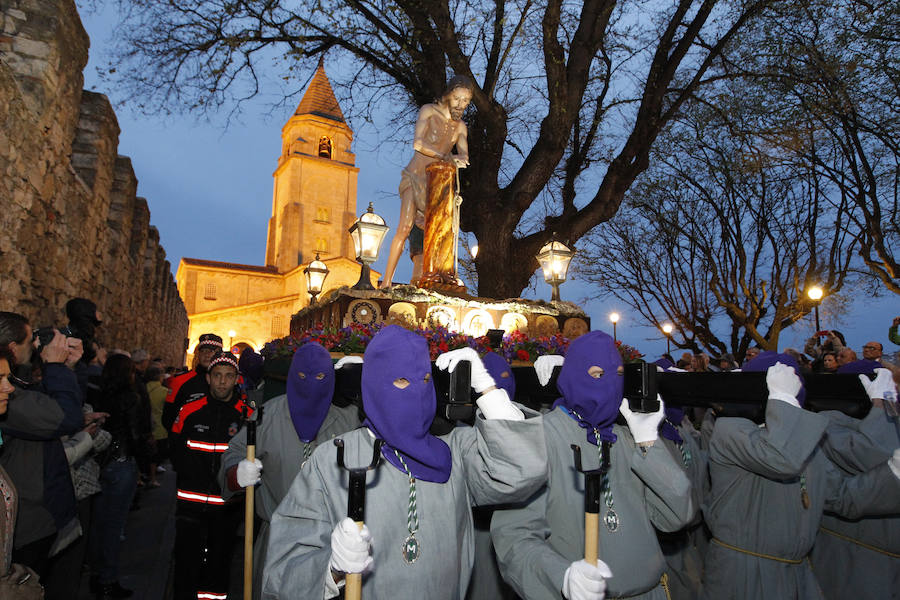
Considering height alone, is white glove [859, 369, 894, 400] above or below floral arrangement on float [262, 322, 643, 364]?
below

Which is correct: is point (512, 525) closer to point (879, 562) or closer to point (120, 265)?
point (879, 562)

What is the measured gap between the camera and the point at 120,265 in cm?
1058

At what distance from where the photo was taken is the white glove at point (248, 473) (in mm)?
3693

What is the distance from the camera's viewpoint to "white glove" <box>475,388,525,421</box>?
2338mm

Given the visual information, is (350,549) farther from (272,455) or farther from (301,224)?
(301,224)

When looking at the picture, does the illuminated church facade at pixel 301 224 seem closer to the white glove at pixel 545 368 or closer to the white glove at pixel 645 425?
the white glove at pixel 545 368

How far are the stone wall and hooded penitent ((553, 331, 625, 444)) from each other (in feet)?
17.9

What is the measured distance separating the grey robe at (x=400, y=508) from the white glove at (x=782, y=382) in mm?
1451

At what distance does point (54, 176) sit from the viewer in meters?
6.69

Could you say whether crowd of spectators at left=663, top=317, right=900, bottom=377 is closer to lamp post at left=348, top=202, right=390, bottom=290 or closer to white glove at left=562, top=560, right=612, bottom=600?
white glove at left=562, top=560, right=612, bottom=600

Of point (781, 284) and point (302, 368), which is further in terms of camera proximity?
point (781, 284)

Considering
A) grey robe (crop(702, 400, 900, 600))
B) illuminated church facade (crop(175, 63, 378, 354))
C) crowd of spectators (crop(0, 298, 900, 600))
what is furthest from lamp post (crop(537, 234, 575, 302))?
illuminated church facade (crop(175, 63, 378, 354))

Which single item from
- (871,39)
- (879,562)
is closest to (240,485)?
(879,562)

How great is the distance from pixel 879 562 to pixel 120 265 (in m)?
11.4
